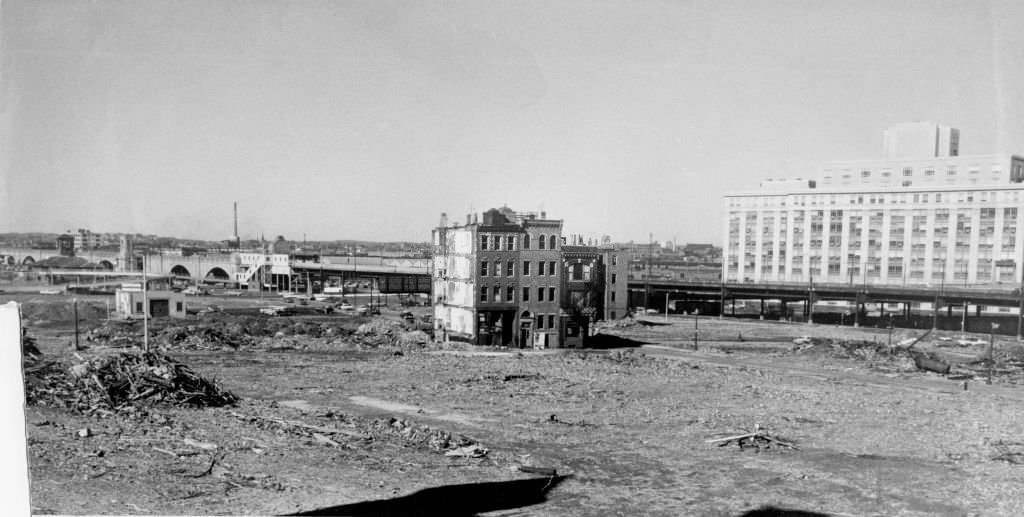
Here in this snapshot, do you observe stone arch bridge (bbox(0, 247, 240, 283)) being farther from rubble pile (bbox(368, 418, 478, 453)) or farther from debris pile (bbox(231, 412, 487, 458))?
rubble pile (bbox(368, 418, 478, 453))

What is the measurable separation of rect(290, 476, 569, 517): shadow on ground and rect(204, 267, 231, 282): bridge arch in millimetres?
100928

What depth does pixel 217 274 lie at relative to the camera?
11294 cm

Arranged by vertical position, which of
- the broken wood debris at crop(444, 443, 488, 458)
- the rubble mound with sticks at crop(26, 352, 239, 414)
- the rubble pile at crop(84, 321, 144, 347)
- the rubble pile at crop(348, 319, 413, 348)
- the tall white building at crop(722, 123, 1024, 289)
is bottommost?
the rubble pile at crop(348, 319, 413, 348)

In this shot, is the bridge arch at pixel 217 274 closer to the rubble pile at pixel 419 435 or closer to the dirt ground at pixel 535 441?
the dirt ground at pixel 535 441

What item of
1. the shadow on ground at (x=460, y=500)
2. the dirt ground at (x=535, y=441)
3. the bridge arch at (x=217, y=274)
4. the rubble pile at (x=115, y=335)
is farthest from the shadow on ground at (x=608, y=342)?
the bridge arch at (x=217, y=274)

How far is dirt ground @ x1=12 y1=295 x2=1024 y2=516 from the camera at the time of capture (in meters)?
15.6

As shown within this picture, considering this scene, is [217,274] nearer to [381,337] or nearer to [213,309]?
[213,309]

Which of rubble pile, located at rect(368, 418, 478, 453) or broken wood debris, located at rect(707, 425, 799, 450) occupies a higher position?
rubble pile, located at rect(368, 418, 478, 453)

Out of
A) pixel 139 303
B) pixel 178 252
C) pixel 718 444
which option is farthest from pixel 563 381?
pixel 178 252

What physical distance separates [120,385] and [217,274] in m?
96.2

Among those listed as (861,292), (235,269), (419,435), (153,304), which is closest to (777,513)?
(419,435)

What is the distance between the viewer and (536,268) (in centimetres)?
5106

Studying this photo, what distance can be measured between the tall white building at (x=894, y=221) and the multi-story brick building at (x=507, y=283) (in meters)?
45.7

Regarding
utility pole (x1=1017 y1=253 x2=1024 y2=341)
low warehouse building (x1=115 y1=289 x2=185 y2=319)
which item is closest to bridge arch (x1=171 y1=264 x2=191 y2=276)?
low warehouse building (x1=115 y1=289 x2=185 y2=319)
